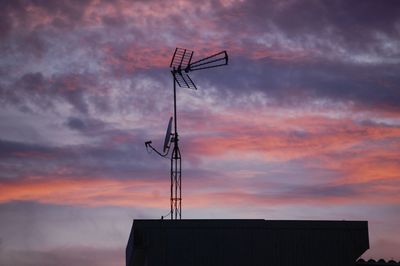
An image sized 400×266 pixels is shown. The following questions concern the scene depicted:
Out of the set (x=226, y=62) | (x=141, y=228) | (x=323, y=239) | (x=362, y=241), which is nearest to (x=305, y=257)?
(x=323, y=239)

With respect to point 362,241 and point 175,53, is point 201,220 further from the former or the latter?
point 175,53

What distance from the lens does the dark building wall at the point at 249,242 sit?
29094 mm

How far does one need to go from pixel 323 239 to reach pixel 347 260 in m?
1.64

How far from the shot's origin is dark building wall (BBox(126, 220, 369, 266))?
2909 cm

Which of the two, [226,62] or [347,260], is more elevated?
[226,62]

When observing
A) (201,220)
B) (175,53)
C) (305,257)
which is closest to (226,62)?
(175,53)

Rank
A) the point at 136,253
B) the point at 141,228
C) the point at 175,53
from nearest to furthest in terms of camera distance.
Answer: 1. the point at 141,228
2. the point at 136,253
3. the point at 175,53

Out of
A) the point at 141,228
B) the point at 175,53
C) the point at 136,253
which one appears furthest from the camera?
the point at 175,53

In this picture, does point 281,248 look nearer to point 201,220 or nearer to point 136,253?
point 201,220

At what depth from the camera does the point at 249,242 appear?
29.4m

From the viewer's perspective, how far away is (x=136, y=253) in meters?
31.5

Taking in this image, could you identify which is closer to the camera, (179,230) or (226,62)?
(179,230)

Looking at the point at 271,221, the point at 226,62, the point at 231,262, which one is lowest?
the point at 231,262

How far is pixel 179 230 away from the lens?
2927 centimetres
